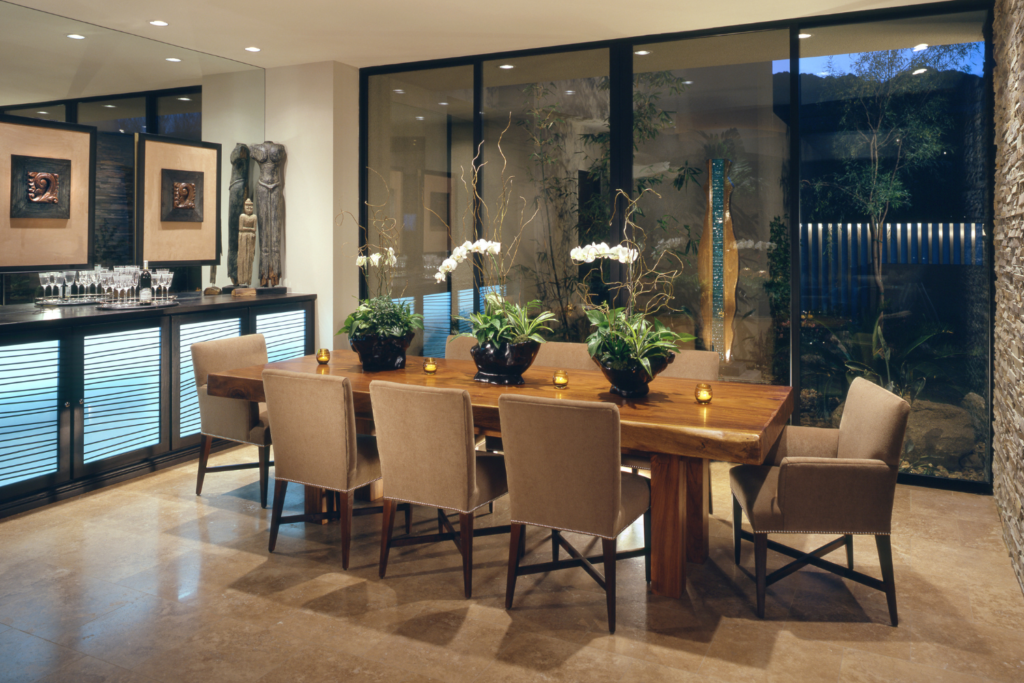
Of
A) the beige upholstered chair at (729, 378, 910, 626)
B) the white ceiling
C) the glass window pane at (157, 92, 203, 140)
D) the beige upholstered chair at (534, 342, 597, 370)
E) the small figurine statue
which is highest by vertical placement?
the white ceiling

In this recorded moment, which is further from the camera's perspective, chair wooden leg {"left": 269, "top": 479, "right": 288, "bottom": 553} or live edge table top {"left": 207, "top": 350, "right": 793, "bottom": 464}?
chair wooden leg {"left": 269, "top": 479, "right": 288, "bottom": 553}

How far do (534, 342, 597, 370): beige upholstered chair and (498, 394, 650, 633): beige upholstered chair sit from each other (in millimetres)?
1428

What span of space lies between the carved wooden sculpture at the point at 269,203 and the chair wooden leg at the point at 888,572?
4802 millimetres

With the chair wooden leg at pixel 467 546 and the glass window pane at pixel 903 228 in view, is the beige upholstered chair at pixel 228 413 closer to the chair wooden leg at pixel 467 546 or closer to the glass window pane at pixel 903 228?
the chair wooden leg at pixel 467 546

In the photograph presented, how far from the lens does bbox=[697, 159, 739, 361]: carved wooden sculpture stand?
16.4 feet

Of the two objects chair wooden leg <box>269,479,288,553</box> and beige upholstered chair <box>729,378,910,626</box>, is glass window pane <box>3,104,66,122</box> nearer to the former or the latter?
chair wooden leg <box>269,479,288,553</box>

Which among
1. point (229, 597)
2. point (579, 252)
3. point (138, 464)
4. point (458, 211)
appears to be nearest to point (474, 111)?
point (458, 211)

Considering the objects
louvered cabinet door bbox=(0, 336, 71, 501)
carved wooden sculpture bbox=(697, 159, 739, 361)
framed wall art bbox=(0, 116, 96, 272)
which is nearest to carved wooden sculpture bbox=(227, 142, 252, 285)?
framed wall art bbox=(0, 116, 96, 272)

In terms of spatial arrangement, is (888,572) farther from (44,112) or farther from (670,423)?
(44,112)

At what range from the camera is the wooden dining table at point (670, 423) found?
2.72 metres

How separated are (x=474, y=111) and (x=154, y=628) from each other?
14.0 feet

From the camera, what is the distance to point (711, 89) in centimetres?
498

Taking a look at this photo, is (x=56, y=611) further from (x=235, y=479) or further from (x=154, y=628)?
(x=235, y=479)

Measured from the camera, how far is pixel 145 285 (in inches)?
207
